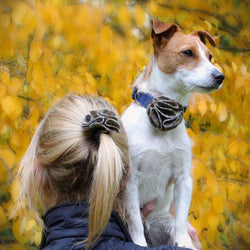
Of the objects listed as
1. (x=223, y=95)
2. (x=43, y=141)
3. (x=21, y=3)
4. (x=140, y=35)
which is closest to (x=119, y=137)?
(x=43, y=141)

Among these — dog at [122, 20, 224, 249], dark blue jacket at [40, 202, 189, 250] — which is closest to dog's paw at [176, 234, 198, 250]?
dog at [122, 20, 224, 249]

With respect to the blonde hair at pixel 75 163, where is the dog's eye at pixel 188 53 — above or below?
above

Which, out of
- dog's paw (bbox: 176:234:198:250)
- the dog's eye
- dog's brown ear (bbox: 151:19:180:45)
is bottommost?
dog's paw (bbox: 176:234:198:250)

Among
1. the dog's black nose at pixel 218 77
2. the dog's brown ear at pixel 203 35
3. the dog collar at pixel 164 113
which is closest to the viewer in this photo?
the dog collar at pixel 164 113

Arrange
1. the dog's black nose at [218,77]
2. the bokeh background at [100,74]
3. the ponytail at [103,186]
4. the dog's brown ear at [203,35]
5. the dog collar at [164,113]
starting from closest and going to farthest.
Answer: the ponytail at [103,186] → the dog collar at [164,113] → the dog's black nose at [218,77] → the dog's brown ear at [203,35] → the bokeh background at [100,74]

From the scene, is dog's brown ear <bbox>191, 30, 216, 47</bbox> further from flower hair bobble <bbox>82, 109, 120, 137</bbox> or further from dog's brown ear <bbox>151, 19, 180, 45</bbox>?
flower hair bobble <bbox>82, 109, 120, 137</bbox>

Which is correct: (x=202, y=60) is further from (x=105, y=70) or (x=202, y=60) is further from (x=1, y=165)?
(x=1, y=165)

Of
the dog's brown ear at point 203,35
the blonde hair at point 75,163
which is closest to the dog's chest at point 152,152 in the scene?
the blonde hair at point 75,163

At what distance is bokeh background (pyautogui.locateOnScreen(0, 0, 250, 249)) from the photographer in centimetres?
208

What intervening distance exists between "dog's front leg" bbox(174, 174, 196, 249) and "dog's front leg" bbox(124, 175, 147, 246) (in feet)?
0.43

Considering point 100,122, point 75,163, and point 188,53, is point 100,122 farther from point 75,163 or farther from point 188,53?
point 188,53

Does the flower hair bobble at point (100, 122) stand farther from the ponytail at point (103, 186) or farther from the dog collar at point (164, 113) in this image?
the dog collar at point (164, 113)

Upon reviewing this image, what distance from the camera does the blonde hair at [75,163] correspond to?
3.54 feet

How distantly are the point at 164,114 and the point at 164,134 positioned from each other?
0.36ft
